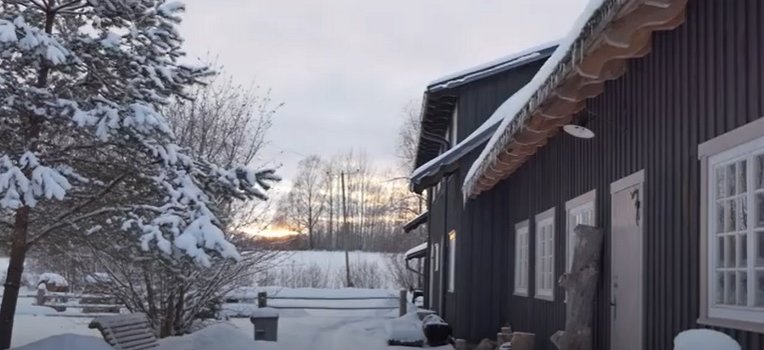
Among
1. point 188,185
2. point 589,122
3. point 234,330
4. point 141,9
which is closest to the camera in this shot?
point 589,122

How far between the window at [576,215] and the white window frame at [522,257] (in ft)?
7.66

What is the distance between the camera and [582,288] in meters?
7.70

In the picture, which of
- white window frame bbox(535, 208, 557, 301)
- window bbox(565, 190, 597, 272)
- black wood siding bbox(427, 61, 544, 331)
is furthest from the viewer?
black wood siding bbox(427, 61, 544, 331)

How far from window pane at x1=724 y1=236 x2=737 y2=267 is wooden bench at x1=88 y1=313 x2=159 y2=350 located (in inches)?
250

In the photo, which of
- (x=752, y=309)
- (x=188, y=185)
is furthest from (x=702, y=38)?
(x=188, y=185)

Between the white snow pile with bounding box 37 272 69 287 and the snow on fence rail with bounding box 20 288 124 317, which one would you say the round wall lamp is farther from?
the white snow pile with bounding box 37 272 69 287

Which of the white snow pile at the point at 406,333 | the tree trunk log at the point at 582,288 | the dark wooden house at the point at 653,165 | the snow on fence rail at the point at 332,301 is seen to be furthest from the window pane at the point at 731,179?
the snow on fence rail at the point at 332,301

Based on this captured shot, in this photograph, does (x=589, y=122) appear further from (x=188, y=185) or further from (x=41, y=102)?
(x=41, y=102)

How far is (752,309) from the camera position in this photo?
4664mm

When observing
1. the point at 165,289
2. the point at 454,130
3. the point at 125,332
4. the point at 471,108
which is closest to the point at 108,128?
the point at 125,332

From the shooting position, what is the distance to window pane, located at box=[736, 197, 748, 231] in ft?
15.7

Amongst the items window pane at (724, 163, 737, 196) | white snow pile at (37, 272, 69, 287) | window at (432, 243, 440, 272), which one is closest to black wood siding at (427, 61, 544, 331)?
window at (432, 243, 440, 272)

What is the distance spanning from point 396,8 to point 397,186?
39847mm

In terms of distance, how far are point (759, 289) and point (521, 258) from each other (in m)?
7.90
